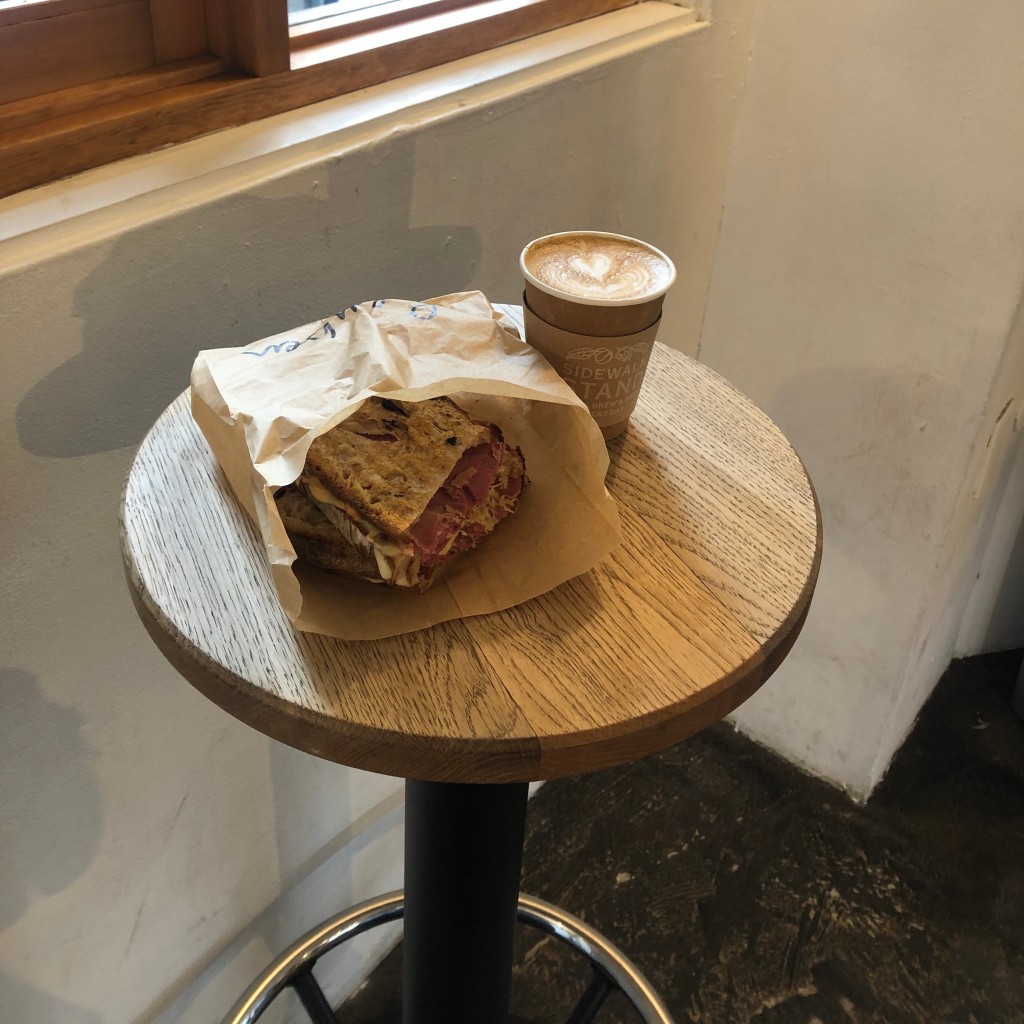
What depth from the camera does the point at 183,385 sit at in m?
0.77

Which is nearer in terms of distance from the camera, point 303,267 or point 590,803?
point 303,267

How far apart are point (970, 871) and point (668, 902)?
468 mm

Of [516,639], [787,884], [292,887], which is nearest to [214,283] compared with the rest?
[516,639]

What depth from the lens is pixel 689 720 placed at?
517mm

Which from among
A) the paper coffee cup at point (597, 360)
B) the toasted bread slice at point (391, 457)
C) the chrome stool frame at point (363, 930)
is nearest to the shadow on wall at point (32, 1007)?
the chrome stool frame at point (363, 930)

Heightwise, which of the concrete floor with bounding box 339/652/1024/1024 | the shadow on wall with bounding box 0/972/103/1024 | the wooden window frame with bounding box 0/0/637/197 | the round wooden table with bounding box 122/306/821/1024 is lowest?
the concrete floor with bounding box 339/652/1024/1024

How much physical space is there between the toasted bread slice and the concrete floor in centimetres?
97

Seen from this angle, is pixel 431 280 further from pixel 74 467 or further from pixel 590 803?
pixel 590 803

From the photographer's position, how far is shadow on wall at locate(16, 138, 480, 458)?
0.70m

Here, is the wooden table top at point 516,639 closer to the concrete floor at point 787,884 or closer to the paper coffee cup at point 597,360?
the paper coffee cup at point 597,360

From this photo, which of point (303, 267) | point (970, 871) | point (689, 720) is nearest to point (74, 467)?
point (303, 267)

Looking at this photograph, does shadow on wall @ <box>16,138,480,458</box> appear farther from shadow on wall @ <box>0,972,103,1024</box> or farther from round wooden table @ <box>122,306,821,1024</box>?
shadow on wall @ <box>0,972,103,1024</box>

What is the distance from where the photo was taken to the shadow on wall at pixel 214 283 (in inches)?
27.4

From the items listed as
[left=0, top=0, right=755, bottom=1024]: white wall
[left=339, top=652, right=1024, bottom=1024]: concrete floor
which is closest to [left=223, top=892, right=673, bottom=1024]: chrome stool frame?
[left=0, top=0, right=755, bottom=1024]: white wall
